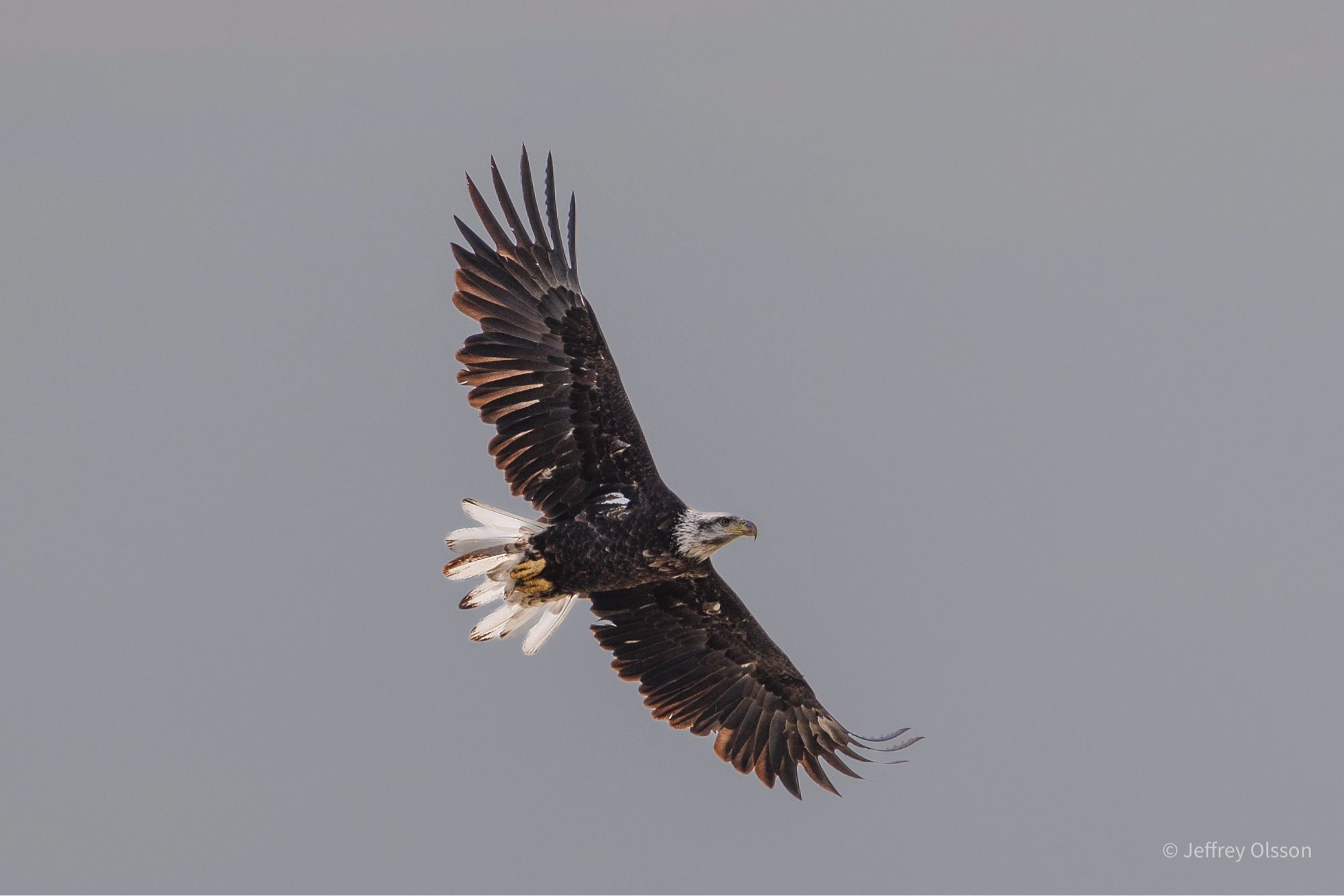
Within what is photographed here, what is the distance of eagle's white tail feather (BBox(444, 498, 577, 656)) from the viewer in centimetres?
1420

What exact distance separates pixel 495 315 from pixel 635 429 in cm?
128

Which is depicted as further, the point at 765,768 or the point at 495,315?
the point at 765,768

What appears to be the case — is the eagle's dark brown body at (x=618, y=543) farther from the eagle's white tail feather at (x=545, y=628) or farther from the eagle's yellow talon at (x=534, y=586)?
the eagle's white tail feather at (x=545, y=628)

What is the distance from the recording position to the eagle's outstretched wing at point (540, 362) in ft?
45.6

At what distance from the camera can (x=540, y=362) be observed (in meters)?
13.9

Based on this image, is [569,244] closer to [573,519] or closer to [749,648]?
[573,519]

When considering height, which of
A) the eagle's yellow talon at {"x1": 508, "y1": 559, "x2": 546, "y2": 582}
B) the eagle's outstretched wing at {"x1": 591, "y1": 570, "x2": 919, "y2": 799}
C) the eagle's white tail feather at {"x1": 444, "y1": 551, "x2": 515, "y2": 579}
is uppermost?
the eagle's white tail feather at {"x1": 444, "y1": 551, "x2": 515, "y2": 579}

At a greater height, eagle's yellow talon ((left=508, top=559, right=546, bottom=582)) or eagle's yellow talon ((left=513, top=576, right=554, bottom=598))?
eagle's yellow talon ((left=508, top=559, right=546, bottom=582))

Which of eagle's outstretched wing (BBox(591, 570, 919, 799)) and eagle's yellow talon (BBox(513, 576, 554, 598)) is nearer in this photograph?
eagle's yellow talon (BBox(513, 576, 554, 598))

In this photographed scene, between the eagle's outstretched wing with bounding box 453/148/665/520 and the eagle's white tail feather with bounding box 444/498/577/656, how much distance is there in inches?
16.2

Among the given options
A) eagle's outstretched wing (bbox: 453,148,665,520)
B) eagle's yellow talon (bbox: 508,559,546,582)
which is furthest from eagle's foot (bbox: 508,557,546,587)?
eagle's outstretched wing (bbox: 453,148,665,520)

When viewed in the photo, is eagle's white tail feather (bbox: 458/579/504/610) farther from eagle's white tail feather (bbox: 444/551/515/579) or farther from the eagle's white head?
the eagle's white head

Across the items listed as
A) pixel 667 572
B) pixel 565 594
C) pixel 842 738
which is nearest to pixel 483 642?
pixel 565 594

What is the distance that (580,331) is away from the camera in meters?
13.9
